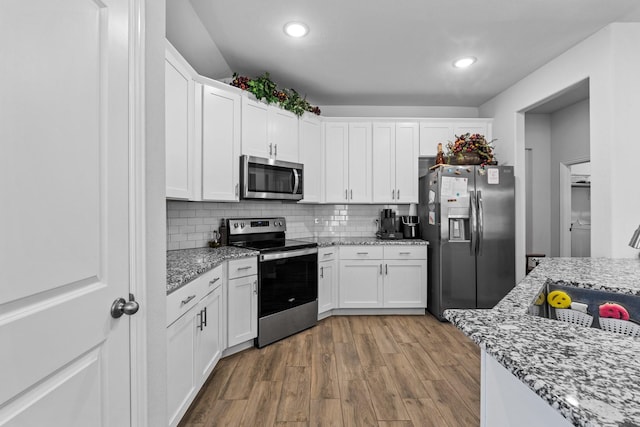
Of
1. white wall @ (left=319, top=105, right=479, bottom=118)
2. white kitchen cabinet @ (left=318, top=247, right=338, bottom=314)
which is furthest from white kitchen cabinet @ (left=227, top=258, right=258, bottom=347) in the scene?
white wall @ (left=319, top=105, right=479, bottom=118)

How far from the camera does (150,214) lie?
3.97ft

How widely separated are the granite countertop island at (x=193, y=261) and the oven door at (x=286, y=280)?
238 millimetres

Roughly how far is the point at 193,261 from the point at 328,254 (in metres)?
1.66

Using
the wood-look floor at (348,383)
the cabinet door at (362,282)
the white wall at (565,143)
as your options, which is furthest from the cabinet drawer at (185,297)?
the white wall at (565,143)

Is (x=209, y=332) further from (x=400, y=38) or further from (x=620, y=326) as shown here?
(x=400, y=38)

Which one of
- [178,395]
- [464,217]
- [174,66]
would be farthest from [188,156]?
[464,217]

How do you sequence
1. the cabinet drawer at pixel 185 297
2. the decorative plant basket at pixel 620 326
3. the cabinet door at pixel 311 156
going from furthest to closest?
the cabinet door at pixel 311 156
the cabinet drawer at pixel 185 297
the decorative plant basket at pixel 620 326

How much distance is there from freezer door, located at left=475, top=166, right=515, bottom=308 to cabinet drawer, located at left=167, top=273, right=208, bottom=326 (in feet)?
9.39

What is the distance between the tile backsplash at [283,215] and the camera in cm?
273

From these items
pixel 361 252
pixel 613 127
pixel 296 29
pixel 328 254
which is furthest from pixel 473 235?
pixel 296 29

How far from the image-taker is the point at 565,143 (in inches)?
171

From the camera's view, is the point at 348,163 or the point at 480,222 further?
the point at 348,163

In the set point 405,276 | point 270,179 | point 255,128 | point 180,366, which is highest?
point 255,128

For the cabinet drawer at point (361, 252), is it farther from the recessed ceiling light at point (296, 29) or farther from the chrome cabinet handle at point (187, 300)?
the recessed ceiling light at point (296, 29)
